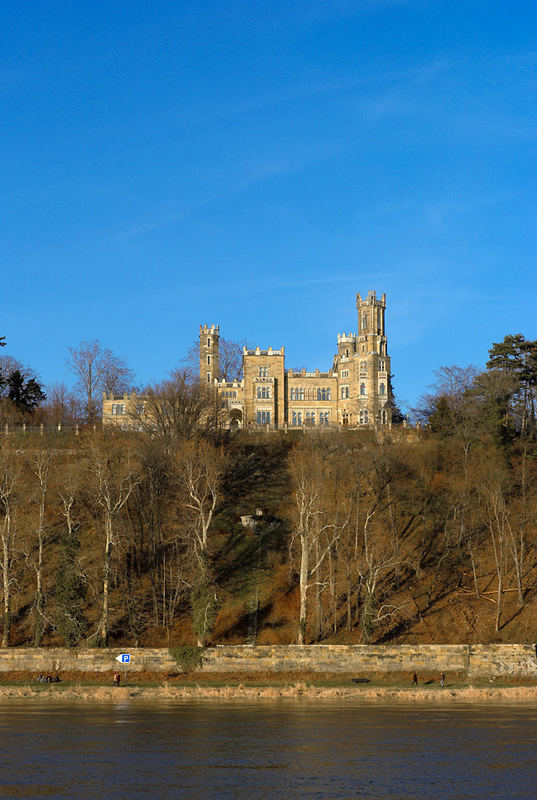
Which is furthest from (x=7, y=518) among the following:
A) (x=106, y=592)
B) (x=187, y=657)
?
(x=187, y=657)

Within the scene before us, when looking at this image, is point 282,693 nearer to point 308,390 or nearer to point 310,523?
point 310,523

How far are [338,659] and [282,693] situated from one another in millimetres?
5683

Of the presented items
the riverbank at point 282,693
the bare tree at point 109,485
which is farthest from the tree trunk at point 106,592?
the riverbank at point 282,693

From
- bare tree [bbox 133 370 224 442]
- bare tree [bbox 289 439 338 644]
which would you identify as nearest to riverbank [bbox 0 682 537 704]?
bare tree [bbox 289 439 338 644]

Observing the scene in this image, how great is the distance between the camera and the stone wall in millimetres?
48781

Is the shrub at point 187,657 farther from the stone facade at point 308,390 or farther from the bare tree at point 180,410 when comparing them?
the stone facade at point 308,390

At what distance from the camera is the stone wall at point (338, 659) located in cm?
4878

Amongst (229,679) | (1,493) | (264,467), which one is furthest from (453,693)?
(264,467)

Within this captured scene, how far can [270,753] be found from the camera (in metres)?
27.6

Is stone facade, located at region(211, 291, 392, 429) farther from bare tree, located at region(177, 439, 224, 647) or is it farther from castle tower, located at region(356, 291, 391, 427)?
bare tree, located at region(177, 439, 224, 647)

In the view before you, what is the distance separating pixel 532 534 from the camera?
69.3 meters

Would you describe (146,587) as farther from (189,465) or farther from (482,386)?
(482,386)

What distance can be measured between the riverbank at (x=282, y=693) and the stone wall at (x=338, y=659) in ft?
10.1

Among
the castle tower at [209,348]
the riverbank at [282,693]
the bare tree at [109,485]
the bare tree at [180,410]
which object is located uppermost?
the castle tower at [209,348]
